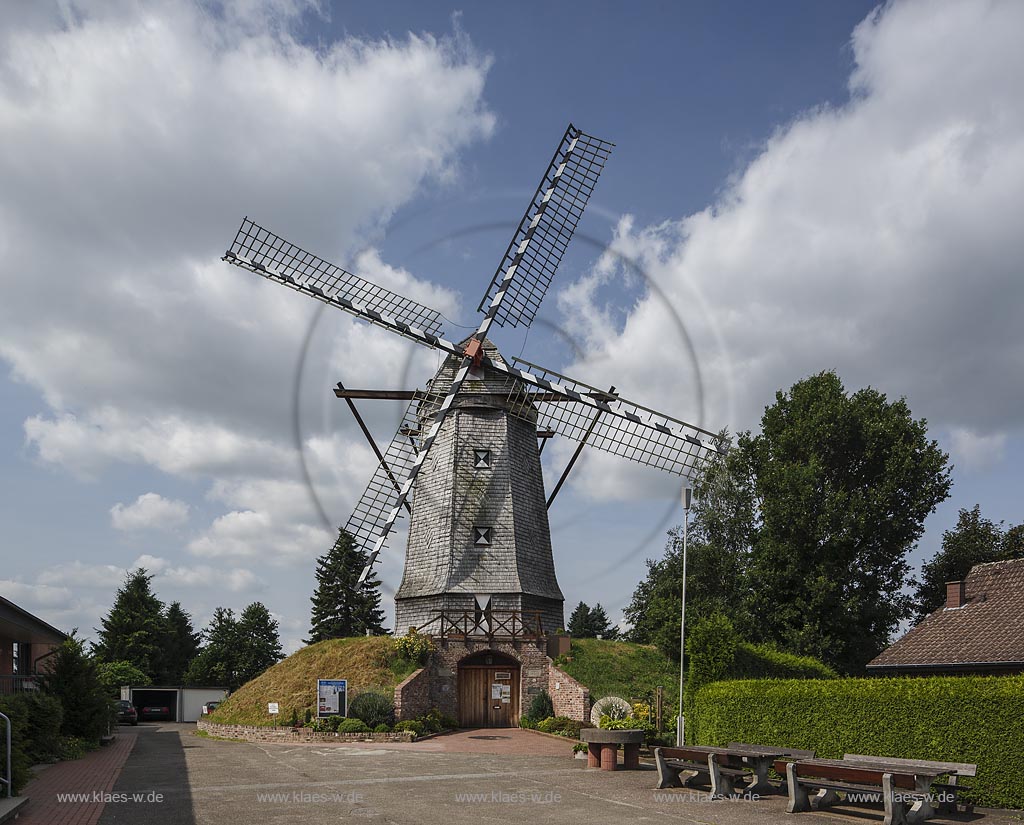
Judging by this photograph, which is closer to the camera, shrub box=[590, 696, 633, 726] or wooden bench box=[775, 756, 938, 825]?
wooden bench box=[775, 756, 938, 825]

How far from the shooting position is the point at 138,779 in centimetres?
1791

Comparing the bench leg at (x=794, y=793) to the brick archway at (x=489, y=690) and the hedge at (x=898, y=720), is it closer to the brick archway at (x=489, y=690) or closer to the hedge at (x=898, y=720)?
the hedge at (x=898, y=720)

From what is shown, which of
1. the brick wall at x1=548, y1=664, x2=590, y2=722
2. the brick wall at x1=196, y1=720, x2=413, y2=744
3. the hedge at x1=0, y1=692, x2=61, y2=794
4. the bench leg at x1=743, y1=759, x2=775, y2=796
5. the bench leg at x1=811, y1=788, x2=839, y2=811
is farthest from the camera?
the brick wall at x1=548, y1=664, x2=590, y2=722

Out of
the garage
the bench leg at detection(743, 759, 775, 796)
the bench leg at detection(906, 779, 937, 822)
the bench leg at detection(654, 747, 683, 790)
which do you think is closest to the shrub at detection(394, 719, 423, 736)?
the bench leg at detection(654, 747, 683, 790)

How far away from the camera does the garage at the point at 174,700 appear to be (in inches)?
2140

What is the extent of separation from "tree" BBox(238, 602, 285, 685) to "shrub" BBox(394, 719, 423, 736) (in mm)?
38669

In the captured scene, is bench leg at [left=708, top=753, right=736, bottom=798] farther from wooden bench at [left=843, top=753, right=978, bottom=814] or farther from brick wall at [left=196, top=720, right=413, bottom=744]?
brick wall at [left=196, top=720, right=413, bottom=744]

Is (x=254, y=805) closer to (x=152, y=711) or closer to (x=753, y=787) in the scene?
(x=753, y=787)

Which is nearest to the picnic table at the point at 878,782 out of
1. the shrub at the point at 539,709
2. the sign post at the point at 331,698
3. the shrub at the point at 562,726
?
the shrub at the point at 562,726

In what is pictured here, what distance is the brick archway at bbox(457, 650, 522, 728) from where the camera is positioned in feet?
103

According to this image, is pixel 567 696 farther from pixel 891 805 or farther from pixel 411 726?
pixel 891 805

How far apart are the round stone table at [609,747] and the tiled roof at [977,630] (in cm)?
991

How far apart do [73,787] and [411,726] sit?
41.0ft

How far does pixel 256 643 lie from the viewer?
6500 centimetres
